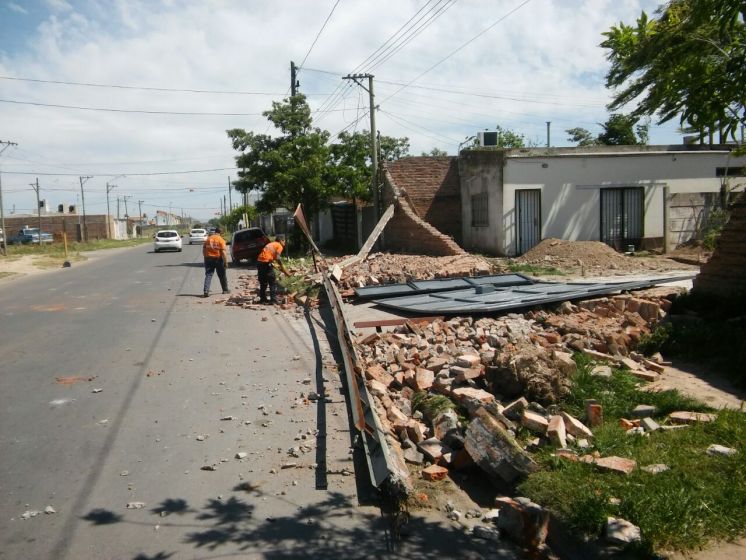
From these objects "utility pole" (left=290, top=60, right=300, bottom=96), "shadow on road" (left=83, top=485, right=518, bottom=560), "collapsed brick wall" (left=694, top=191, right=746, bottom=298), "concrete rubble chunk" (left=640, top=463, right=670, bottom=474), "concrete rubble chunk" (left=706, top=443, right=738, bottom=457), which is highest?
"utility pole" (left=290, top=60, right=300, bottom=96)

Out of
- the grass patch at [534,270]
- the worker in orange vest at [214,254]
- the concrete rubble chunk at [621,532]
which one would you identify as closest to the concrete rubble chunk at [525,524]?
the concrete rubble chunk at [621,532]

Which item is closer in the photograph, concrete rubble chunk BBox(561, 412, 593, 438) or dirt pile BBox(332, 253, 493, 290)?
concrete rubble chunk BBox(561, 412, 593, 438)

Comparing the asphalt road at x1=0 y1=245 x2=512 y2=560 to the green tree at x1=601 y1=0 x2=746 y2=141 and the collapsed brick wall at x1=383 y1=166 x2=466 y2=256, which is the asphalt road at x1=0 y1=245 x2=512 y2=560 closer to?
the green tree at x1=601 y1=0 x2=746 y2=141

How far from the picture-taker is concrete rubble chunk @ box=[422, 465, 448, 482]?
181 inches

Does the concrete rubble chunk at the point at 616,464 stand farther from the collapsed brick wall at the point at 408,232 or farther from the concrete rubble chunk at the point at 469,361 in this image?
the collapsed brick wall at the point at 408,232

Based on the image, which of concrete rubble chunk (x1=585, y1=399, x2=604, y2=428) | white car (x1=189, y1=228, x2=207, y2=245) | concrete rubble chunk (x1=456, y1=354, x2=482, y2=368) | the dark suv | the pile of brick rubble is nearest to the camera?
the pile of brick rubble

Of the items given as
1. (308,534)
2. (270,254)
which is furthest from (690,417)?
(270,254)

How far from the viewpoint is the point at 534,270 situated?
1602cm

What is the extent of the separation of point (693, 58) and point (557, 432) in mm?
3511

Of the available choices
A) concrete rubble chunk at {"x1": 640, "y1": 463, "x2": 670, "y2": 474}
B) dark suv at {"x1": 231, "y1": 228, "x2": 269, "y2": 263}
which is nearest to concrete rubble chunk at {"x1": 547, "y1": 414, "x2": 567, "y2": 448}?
concrete rubble chunk at {"x1": 640, "y1": 463, "x2": 670, "y2": 474}

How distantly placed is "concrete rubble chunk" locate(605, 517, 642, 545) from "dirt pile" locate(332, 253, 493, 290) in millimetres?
10530

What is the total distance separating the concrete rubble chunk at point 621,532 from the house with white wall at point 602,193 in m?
16.9

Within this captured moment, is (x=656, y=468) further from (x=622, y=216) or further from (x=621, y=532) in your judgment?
(x=622, y=216)

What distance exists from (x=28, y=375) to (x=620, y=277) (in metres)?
11.9
